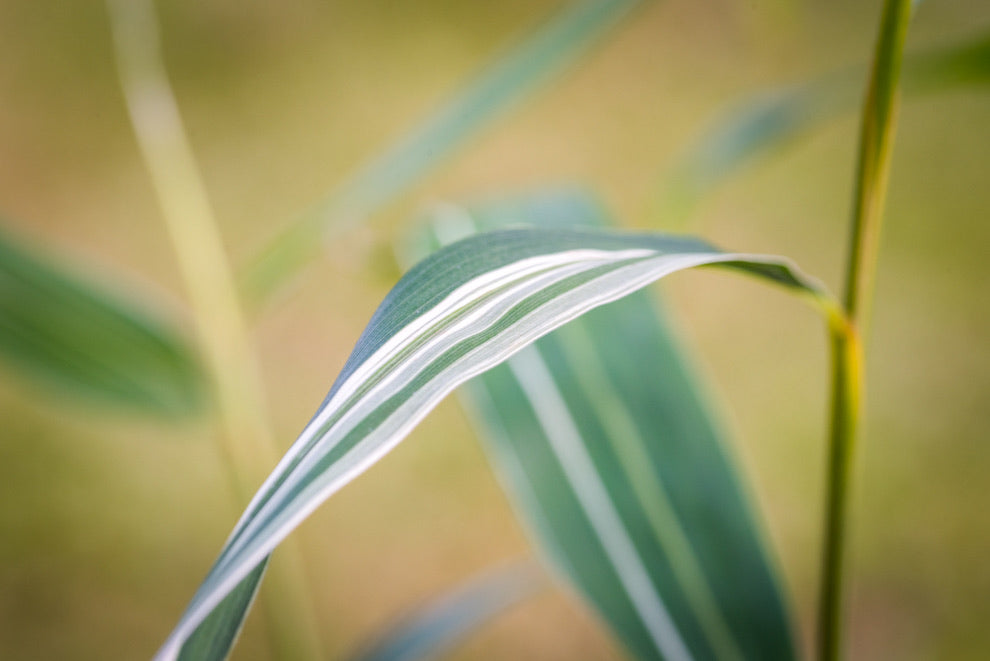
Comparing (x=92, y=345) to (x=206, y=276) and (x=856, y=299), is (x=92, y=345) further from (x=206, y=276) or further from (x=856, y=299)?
(x=856, y=299)

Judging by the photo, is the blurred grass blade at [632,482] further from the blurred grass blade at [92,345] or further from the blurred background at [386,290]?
the blurred background at [386,290]

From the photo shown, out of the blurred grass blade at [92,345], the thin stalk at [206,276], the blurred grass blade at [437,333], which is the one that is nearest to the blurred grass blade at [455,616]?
the thin stalk at [206,276]

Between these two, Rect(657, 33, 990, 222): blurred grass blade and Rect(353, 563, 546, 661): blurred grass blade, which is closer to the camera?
Rect(657, 33, 990, 222): blurred grass blade

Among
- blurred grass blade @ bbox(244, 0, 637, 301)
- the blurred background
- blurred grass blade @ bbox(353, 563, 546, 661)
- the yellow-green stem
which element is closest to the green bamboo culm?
the yellow-green stem

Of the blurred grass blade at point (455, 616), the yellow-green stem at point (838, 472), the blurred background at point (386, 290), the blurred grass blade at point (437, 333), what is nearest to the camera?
the blurred grass blade at point (437, 333)

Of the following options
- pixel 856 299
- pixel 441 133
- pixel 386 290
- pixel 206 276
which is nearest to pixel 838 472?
pixel 856 299

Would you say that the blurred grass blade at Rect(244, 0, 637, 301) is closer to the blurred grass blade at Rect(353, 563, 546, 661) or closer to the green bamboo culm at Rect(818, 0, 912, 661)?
the green bamboo culm at Rect(818, 0, 912, 661)

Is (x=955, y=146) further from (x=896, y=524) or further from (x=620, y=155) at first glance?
(x=896, y=524)
